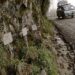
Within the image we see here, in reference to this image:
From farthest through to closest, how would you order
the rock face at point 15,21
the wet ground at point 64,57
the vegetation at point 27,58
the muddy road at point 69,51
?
the muddy road at point 69,51 < the wet ground at point 64,57 < the rock face at point 15,21 < the vegetation at point 27,58

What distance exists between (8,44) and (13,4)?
1.37 metres

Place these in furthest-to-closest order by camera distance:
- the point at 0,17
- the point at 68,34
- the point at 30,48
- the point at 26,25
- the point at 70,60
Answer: the point at 68,34
the point at 70,60
the point at 26,25
the point at 30,48
the point at 0,17

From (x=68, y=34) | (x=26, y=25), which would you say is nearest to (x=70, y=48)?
(x=68, y=34)

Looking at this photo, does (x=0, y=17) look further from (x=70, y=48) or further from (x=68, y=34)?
(x=68, y=34)

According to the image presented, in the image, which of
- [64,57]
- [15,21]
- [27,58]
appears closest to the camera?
[27,58]

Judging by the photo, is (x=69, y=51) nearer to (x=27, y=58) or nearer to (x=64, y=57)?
(x=64, y=57)

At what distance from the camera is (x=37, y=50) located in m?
7.81

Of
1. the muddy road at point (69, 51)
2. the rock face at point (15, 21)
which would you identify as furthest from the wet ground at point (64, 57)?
the rock face at point (15, 21)

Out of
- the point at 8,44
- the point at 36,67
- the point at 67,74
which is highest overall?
the point at 8,44

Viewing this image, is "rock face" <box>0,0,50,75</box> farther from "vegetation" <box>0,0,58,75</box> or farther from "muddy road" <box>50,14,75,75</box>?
"muddy road" <box>50,14,75,75</box>

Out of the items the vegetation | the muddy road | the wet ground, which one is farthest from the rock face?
the muddy road

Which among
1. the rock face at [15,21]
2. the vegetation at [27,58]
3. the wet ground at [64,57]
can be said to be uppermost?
the rock face at [15,21]

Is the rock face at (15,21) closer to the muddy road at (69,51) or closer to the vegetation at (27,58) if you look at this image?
the vegetation at (27,58)

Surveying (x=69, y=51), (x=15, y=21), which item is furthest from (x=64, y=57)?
(x=15, y=21)
